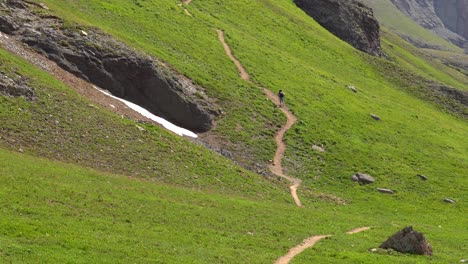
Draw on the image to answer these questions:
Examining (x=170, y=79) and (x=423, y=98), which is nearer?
(x=170, y=79)

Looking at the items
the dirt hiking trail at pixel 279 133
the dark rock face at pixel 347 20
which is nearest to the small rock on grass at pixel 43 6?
Answer: the dirt hiking trail at pixel 279 133

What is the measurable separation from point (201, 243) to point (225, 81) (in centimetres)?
3991

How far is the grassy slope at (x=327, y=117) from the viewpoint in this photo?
4891 cm

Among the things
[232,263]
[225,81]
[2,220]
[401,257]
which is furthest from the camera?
[225,81]

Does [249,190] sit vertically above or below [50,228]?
below

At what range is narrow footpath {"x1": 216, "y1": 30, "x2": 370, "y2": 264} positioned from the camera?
33294 millimetres

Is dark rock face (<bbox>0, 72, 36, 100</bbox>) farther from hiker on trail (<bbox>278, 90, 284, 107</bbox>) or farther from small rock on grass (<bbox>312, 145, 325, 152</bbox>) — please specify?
hiker on trail (<bbox>278, 90, 284, 107</bbox>)

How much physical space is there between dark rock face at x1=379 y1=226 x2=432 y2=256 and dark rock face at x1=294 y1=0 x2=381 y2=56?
86.2 metres

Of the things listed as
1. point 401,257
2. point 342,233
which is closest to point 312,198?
point 342,233

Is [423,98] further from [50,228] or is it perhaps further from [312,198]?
[50,228]

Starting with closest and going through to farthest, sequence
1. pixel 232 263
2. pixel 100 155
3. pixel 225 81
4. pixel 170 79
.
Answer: pixel 232 263 < pixel 100 155 < pixel 170 79 < pixel 225 81

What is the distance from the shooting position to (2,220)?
26.5m

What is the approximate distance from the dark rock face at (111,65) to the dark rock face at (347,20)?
63535mm

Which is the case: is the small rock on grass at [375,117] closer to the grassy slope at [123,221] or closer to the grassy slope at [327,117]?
the grassy slope at [327,117]
